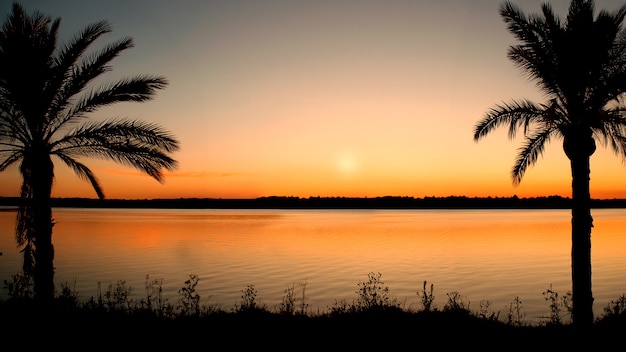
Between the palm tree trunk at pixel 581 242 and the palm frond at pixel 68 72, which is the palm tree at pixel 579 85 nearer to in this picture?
the palm tree trunk at pixel 581 242

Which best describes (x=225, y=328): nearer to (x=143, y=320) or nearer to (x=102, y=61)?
(x=143, y=320)

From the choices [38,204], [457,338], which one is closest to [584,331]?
[457,338]

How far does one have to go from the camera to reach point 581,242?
13.1 meters

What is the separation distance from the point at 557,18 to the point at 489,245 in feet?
114

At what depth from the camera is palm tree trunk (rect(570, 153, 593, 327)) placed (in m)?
12.8

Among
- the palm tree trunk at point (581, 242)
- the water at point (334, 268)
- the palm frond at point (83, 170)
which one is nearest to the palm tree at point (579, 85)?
the palm tree trunk at point (581, 242)

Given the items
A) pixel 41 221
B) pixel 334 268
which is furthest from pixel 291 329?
pixel 334 268

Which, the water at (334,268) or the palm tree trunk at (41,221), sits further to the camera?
the water at (334,268)

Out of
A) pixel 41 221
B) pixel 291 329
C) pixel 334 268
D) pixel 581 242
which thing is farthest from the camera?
pixel 334 268

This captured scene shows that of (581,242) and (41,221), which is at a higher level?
(41,221)

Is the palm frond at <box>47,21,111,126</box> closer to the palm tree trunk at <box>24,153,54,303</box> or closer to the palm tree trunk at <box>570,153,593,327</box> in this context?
the palm tree trunk at <box>24,153,54,303</box>

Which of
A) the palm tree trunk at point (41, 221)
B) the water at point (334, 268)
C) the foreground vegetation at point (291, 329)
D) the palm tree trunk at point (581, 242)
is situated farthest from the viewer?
the water at point (334, 268)

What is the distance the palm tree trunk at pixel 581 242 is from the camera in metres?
12.8

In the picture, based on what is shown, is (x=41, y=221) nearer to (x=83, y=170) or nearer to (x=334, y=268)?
(x=83, y=170)
